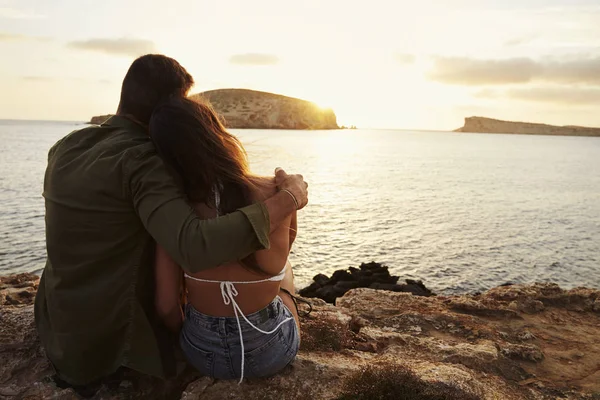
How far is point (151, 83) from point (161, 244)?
3.23 ft

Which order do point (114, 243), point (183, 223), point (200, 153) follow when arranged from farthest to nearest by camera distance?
point (114, 243) < point (200, 153) < point (183, 223)

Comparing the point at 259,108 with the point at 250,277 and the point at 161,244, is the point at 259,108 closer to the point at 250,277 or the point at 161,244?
the point at 250,277

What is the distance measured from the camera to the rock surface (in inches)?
126

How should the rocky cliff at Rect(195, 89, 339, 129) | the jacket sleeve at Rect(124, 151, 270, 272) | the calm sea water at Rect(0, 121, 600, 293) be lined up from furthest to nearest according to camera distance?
1. the rocky cliff at Rect(195, 89, 339, 129)
2. the calm sea water at Rect(0, 121, 600, 293)
3. the jacket sleeve at Rect(124, 151, 270, 272)

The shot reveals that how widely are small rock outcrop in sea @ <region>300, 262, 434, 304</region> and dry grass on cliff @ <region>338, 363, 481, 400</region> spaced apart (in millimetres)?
7267

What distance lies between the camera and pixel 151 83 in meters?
2.64

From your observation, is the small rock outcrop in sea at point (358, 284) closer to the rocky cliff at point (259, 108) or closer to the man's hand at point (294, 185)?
the man's hand at point (294, 185)

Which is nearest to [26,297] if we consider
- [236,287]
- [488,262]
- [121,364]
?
A: [121,364]

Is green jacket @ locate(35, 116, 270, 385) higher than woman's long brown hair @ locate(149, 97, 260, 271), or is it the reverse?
woman's long brown hair @ locate(149, 97, 260, 271)

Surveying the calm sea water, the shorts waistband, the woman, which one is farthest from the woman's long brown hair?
the calm sea water

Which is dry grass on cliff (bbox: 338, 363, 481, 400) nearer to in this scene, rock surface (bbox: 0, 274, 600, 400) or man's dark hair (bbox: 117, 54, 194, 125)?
rock surface (bbox: 0, 274, 600, 400)

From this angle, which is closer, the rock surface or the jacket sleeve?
the jacket sleeve

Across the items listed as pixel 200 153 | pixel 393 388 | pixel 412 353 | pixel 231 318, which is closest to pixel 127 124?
pixel 200 153

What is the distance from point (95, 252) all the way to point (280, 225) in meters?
1.11
